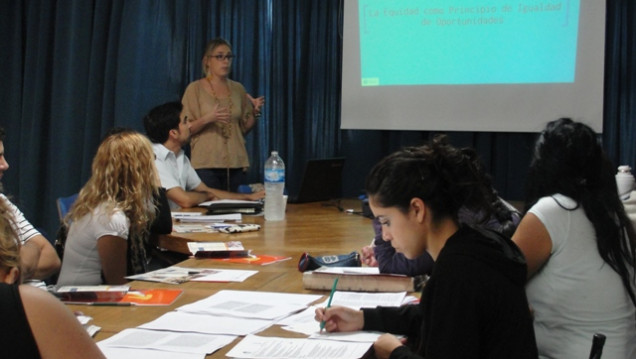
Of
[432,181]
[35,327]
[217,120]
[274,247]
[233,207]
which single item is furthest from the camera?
[217,120]

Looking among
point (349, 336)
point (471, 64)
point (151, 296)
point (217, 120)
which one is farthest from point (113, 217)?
point (471, 64)

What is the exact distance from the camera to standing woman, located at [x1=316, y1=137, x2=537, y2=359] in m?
1.42

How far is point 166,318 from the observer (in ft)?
6.20

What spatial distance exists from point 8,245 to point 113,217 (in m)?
1.57

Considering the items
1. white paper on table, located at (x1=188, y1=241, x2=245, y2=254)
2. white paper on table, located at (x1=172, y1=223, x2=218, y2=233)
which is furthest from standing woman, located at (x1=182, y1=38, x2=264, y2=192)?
white paper on table, located at (x1=188, y1=241, x2=245, y2=254)

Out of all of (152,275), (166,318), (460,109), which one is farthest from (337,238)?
(460,109)

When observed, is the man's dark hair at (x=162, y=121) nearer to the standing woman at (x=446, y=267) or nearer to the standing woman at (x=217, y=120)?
the standing woman at (x=217, y=120)

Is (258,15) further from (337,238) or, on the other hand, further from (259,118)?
(337,238)

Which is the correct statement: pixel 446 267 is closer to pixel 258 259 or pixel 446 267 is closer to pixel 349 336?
pixel 349 336

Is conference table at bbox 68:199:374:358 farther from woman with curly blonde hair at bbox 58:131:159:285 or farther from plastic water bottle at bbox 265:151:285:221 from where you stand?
woman with curly blonde hair at bbox 58:131:159:285

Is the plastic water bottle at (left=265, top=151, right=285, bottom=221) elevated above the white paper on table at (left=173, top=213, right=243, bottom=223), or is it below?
above

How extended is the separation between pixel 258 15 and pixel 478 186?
14.4 feet

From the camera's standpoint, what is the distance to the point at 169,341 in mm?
1695

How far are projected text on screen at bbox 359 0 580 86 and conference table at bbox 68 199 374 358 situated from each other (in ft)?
3.95
